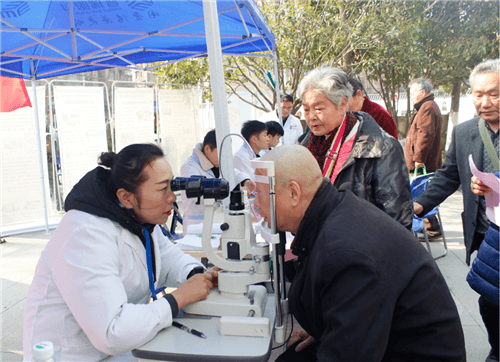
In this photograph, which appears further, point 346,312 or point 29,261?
point 29,261

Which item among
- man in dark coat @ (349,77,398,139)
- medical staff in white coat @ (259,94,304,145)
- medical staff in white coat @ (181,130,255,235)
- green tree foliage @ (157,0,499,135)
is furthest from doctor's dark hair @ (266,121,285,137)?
green tree foliage @ (157,0,499,135)

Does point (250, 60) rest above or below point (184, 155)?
above

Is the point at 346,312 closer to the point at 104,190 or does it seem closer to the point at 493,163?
the point at 104,190

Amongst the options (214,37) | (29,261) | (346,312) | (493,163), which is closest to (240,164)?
(214,37)

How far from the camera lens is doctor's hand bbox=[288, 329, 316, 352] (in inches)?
61.7

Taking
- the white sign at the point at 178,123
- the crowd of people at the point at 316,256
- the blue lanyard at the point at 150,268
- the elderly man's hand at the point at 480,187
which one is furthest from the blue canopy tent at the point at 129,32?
the white sign at the point at 178,123

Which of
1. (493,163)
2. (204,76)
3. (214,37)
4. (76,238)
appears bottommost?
(76,238)

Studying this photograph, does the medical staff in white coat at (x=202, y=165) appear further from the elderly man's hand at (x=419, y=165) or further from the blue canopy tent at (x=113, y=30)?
the elderly man's hand at (x=419, y=165)

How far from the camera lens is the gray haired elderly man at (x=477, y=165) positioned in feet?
6.36

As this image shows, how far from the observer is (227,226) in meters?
1.35

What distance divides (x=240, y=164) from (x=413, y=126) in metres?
2.68

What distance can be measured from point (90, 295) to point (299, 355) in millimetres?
849

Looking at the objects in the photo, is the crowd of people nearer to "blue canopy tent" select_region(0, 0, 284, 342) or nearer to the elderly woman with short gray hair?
the elderly woman with short gray hair

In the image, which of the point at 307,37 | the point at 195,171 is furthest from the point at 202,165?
the point at 307,37
